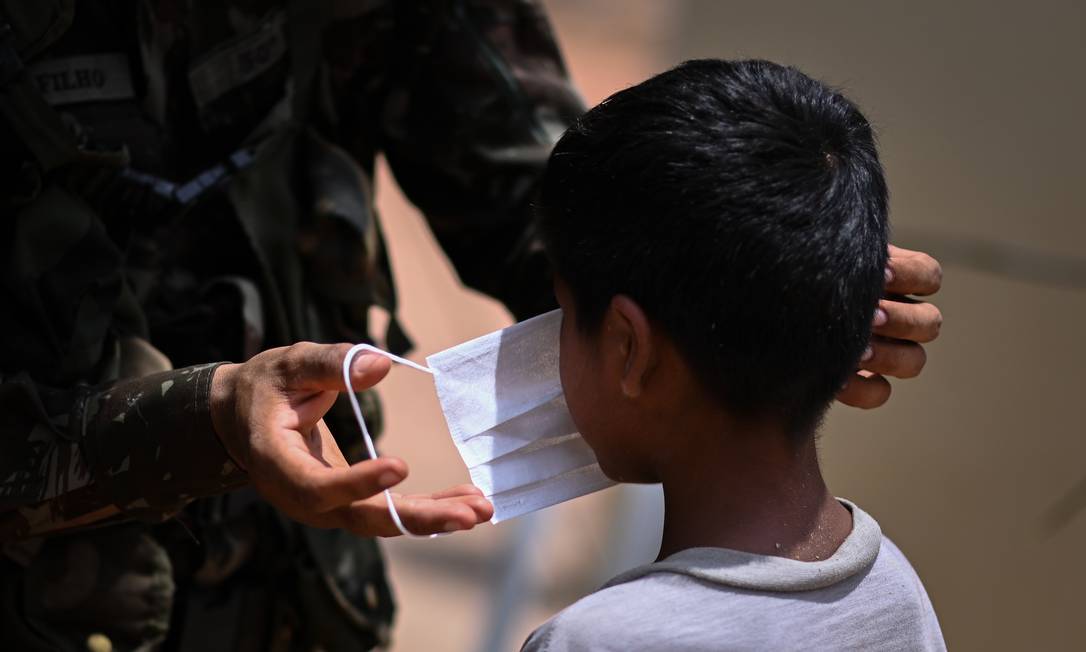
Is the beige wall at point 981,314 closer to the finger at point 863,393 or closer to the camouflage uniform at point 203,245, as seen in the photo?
the camouflage uniform at point 203,245

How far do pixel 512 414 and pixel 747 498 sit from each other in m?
0.27

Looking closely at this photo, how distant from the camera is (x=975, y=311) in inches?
118

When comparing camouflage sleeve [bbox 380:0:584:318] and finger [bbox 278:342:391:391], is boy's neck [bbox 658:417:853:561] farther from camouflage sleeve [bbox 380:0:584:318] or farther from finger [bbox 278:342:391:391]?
camouflage sleeve [bbox 380:0:584:318]

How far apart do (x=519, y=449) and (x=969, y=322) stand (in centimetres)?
201

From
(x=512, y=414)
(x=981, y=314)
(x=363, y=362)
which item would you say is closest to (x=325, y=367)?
(x=363, y=362)

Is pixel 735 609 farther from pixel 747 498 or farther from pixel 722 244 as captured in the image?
pixel 722 244

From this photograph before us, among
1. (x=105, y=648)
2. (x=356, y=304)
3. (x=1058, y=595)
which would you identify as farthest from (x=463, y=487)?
(x=1058, y=595)

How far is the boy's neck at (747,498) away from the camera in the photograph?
3.60ft

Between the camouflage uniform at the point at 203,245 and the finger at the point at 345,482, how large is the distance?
0.22 meters

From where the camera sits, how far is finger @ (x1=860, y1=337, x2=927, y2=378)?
1.31 metres

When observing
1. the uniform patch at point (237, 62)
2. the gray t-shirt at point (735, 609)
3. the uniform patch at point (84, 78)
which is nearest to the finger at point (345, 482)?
the gray t-shirt at point (735, 609)

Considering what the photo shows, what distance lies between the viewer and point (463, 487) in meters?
1.06

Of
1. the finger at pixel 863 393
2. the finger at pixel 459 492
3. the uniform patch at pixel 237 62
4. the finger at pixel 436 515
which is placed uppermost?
the uniform patch at pixel 237 62

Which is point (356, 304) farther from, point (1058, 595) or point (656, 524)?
point (656, 524)
